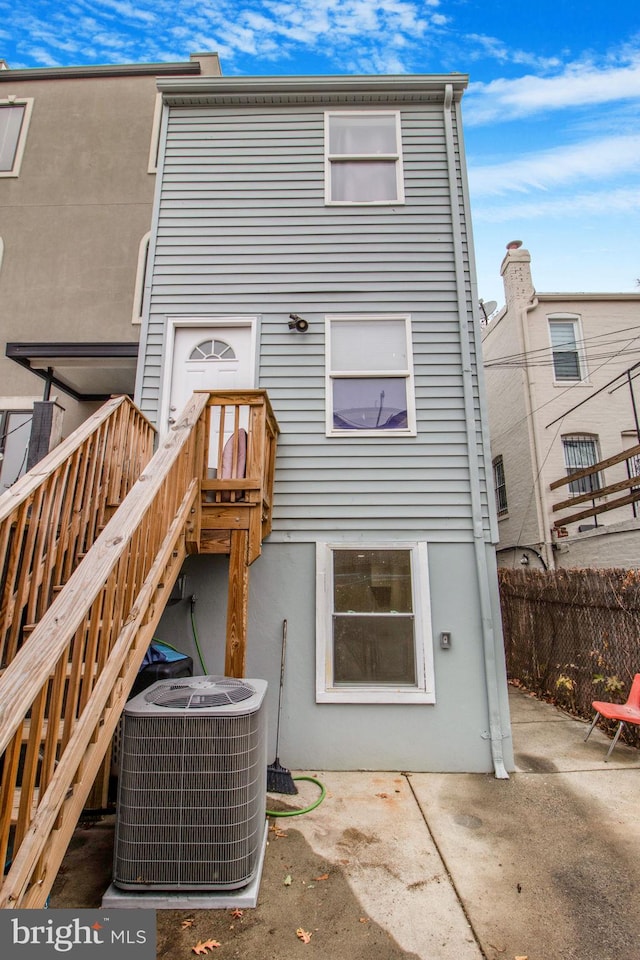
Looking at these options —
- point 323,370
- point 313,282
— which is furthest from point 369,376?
point 313,282

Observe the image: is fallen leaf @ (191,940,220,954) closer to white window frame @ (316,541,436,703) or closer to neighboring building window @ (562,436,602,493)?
white window frame @ (316,541,436,703)

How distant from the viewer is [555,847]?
113 inches

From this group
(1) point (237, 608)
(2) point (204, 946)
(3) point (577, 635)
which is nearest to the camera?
(2) point (204, 946)

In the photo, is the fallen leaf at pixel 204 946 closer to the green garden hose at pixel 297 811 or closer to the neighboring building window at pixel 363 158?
the green garden hose at pixel 297 811

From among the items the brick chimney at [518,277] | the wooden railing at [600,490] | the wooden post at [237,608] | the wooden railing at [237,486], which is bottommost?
the wooden post at [237,608]

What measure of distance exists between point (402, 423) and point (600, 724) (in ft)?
12.9

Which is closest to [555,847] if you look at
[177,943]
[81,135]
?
[177,943]

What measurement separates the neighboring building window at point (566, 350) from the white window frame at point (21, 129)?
33.7 feet

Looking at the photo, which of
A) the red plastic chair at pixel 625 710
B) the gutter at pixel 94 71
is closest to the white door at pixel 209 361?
the red plastic chair at pixel 625 710

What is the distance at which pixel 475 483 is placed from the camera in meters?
4.66

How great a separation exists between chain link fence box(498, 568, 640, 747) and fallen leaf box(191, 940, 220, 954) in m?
4.24

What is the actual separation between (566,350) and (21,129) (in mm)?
10722

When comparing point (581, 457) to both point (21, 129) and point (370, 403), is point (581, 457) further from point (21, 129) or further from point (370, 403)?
point (21, 129)

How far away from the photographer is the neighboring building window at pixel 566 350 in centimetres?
1009
